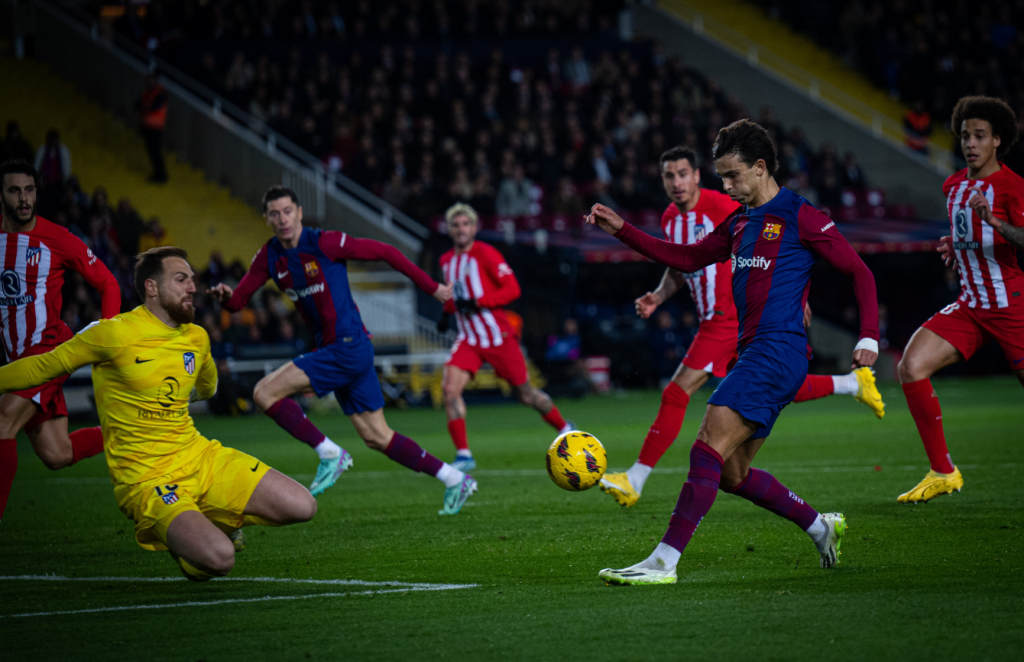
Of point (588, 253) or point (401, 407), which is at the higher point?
point (588, 253)

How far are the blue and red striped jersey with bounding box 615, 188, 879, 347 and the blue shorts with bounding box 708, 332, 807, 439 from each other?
0.08m

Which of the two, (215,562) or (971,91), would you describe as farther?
(971,91)

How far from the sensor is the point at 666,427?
8297 millimetres

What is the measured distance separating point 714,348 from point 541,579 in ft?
10.5

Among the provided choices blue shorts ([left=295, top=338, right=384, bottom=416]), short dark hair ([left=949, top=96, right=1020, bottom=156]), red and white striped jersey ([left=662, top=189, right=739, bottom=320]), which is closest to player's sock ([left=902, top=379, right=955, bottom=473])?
red and white striped jersey ([left=662, top=189, right=739, bottom=320])

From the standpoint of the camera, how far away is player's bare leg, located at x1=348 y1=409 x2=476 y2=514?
8258mm

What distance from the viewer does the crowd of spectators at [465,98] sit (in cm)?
2461

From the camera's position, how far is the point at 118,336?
5660mm

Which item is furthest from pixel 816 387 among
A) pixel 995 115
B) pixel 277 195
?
pixel 277 195

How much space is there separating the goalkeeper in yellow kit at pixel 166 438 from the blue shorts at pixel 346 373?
254 centimetres

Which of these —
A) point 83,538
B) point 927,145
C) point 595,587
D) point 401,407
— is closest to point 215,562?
point 595,587

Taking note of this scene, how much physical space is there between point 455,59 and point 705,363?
69.2 ft

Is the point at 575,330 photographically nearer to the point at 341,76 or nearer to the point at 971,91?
the point at 341,76

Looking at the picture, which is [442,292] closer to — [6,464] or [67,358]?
[6,464]
